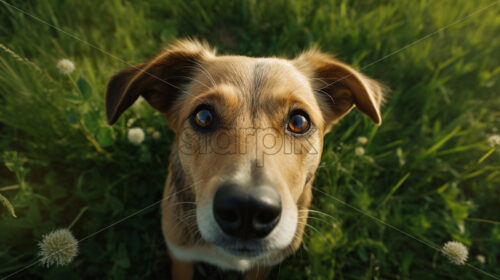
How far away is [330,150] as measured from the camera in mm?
3012

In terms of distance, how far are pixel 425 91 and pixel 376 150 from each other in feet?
3.98

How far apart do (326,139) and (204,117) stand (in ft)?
5.66

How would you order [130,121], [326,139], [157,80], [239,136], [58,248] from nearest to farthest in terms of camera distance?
[239,136] < [58,248] < [157,80] < [130,121] < [326,139]

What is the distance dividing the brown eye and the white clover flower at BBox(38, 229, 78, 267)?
121 centimetres

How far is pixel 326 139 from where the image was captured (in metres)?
3.26

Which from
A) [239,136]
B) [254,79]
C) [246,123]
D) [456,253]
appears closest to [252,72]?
[254,79]

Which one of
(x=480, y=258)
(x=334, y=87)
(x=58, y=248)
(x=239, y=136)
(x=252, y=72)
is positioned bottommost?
(x=480, y=258)

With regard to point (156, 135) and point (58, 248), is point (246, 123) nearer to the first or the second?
point (156, 135)

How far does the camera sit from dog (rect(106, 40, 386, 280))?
60.7 inches

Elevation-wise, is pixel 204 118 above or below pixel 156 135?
above

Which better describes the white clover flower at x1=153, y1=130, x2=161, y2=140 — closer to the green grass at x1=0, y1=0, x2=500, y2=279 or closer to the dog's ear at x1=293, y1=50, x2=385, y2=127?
the green grass at x1=0, y1=0, x2=500, y2=279

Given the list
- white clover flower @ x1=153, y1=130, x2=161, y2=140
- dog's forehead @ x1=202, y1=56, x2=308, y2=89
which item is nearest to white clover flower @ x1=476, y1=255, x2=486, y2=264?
dog's forehead @ x1=202, y1=56, x2=308, y2=89

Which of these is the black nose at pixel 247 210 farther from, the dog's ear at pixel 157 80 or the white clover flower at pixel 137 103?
the white clover flower at pixel 137 103

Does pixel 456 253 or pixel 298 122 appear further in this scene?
pixel 456 253
